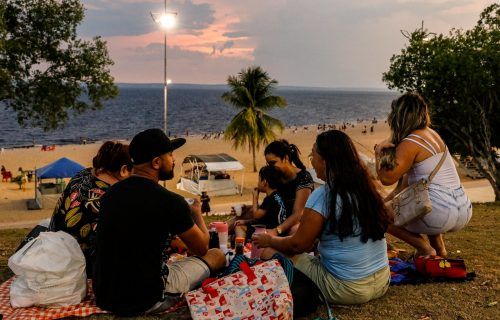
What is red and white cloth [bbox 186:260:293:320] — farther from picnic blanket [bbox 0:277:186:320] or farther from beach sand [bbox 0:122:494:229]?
beach sand [bbox 0:122:494:229]

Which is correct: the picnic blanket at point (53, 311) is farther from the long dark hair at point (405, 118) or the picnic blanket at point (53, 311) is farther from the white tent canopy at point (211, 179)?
the white tent canopy at point (211, 179)

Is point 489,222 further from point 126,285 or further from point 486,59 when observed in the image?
point 126,285

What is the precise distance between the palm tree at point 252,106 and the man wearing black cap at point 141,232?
2965cm

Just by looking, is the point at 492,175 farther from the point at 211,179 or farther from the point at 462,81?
the point at 211,179

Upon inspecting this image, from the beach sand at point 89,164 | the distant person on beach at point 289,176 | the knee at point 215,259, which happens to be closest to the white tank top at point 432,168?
the distant person on beach at point 289,176

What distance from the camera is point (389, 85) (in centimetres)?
1592

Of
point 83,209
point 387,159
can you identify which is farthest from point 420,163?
point 83,209

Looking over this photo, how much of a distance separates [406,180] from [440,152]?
1.47ft

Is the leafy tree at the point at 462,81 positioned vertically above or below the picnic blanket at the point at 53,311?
above

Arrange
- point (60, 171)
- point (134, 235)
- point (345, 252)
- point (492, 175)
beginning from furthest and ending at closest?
point (60, 171) → point (492, 175) → point (345, 252) → point (134, 235)

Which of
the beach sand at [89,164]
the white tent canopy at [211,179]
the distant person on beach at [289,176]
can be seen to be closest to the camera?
the distant person on beach at [289,176]

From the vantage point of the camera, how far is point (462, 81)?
14969 mm

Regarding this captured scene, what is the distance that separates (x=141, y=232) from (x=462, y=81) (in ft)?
45.7

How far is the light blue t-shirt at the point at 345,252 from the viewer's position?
12.6 ft
